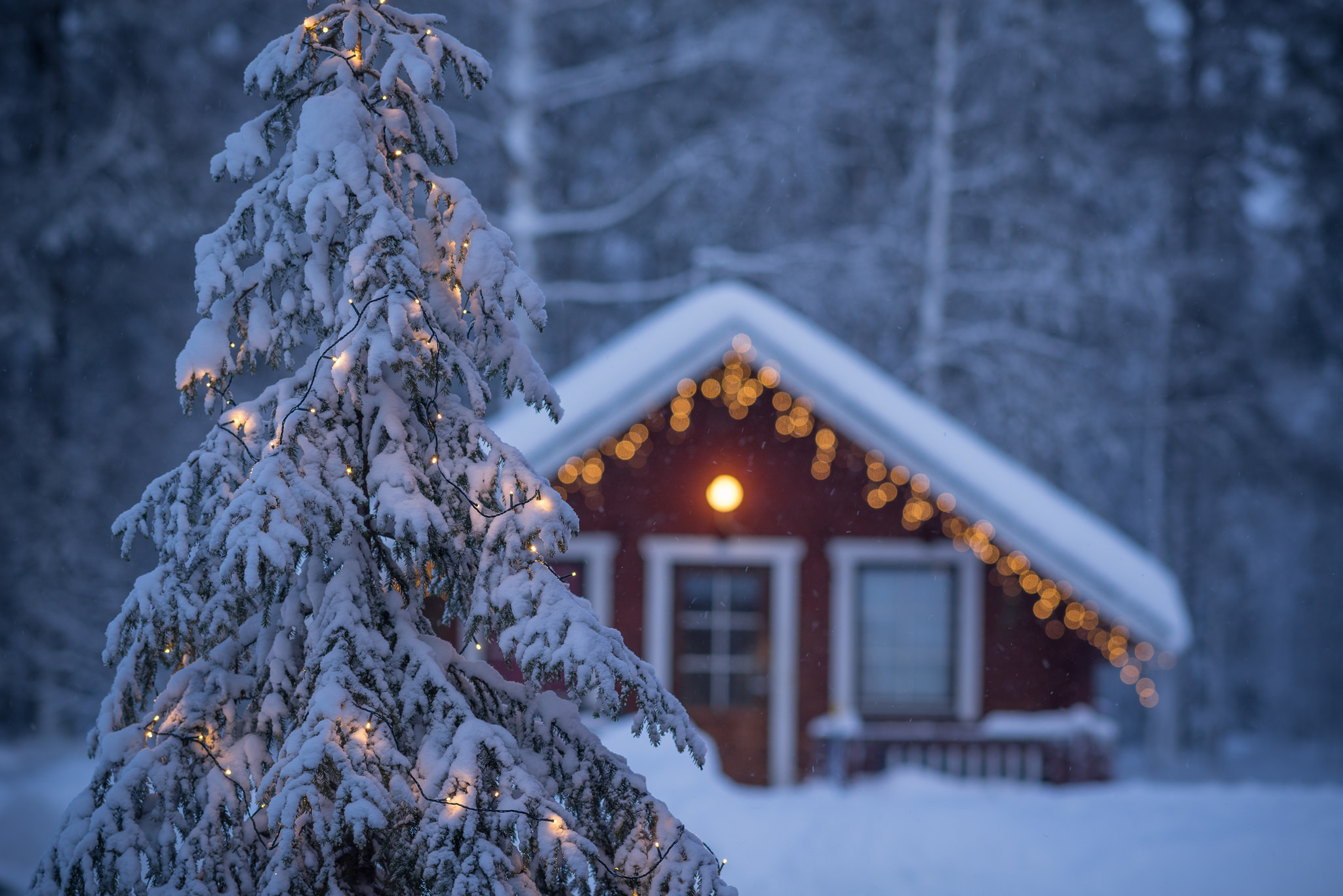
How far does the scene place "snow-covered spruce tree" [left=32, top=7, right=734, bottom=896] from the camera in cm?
289

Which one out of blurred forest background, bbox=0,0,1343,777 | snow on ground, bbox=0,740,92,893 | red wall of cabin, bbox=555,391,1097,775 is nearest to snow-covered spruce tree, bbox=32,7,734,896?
snow on ground, bbox=0,740,92,893

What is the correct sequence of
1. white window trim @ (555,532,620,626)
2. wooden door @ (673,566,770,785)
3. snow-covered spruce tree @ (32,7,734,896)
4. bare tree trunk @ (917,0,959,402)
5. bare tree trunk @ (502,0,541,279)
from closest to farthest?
snow-covered spruce tree @ (32,7,734,896), white window trim @ (555,532,620,626), wooden door @ (673,566,770,785), bare tree trunk @ (502,0,541,279), bare tree trunk @ (917,0,959,402)

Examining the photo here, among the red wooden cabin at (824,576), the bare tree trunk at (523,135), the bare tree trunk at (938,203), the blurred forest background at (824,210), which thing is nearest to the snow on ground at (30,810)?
the blurred forest background at (824,210)

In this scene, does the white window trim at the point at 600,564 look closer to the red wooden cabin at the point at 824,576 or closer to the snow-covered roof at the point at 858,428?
the red wooden cabin at the point at 824,576

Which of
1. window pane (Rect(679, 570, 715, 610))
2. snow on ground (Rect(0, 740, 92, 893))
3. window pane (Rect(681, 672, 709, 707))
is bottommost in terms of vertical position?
snow on ground (Rect(0, 740, 92, 893))

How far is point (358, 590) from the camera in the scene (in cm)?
317

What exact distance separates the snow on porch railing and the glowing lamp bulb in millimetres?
2219

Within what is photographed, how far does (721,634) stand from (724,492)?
4.65ft

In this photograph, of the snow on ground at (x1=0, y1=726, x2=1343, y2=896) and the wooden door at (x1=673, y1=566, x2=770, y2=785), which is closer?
the snow on ground at (x1=0, y1=726, x2=1343, y2=896)

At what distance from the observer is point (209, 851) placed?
9.72 ft

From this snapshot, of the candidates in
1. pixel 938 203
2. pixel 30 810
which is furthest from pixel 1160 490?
pixel 30 810

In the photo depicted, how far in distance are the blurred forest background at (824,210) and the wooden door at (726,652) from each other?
3.55 metres

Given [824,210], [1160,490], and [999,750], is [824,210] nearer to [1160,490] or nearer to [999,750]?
[1160,490]

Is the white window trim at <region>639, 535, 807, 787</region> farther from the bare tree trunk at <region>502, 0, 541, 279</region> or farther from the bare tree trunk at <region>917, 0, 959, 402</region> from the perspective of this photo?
the bare tree trunk at <region>917, 0, 959, 402</region>
